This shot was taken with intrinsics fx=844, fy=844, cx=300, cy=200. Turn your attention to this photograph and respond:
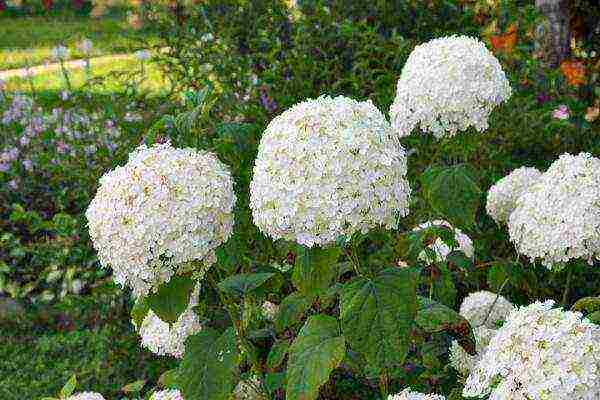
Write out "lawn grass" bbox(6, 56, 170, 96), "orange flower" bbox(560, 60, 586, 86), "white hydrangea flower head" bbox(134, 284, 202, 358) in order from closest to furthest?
"white hydrangea flower head" bbox(134, 284, 202, 358), "orange flower" bbox(560, 60, 586, 86), "lawn grass" bbox(6, 56, 170, 96)

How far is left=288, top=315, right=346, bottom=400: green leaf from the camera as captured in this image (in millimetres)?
1738

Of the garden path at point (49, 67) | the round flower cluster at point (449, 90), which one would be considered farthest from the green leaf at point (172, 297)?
the garden path at point (49, 67)

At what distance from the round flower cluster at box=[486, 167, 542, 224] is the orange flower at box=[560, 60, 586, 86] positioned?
8.84 feet

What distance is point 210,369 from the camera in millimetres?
1895

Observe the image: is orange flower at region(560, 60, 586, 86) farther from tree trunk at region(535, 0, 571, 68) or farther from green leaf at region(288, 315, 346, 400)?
green leaf at region(288, 315, 346, 400)

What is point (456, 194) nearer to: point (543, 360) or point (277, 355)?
point (277, 355)

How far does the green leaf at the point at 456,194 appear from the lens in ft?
7.32

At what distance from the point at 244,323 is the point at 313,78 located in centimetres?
282

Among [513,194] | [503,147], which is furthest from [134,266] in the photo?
[503,147]

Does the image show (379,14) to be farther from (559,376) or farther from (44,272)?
(559,376)

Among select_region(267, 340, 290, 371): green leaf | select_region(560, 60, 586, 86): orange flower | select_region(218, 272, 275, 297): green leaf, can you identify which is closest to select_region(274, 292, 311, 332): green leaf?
select_region(218, 272, 275, 297): green leaf

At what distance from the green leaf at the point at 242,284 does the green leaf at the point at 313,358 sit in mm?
202

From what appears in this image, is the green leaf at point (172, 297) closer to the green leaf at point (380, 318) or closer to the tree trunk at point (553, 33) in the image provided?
the green leaf at point (380, 318)

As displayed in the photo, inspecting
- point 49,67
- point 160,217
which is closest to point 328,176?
point 160,217
